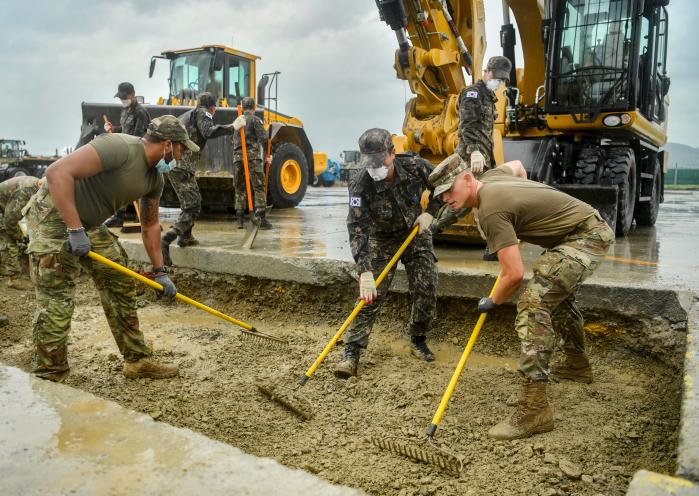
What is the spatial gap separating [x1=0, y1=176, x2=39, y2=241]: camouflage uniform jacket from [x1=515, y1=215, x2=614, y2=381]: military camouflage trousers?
530cm

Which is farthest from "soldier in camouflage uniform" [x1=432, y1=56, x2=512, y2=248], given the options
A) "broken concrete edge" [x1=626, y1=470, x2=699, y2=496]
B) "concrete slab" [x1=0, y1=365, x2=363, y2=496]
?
"concrete slab" [x1=0, y1=365, x2=363, y2=496]

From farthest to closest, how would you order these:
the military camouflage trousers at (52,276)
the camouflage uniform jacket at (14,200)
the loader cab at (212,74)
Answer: the loader cab at (212,74), the camouflage uniform jacket at (14,200), the military camouflage trousers at (52,276)

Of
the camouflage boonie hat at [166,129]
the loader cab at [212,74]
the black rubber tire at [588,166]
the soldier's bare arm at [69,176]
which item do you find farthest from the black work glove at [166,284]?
the loader cab at [212,74]

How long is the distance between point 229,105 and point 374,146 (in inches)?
269

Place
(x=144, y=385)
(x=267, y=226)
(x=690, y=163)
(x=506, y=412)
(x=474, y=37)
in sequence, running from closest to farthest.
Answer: (x=506, y=412) → (x=144, y=385) → (x=474, y=37) → (x=267, y=226) → (x=690, y=163)

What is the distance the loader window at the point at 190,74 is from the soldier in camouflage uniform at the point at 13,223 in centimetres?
420

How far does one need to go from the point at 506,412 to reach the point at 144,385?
88.5 inches

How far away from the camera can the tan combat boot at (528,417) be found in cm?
298

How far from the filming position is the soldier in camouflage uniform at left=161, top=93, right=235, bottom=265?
5559 millimetres

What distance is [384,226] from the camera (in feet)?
12.9

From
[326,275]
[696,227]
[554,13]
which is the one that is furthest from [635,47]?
[326,275]

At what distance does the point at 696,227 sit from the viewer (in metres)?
8.42

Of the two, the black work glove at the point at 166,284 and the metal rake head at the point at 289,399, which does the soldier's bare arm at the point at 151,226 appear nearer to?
the black work glove at the point at 166,284

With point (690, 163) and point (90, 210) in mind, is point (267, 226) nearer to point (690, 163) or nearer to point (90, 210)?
point (90, 210)
